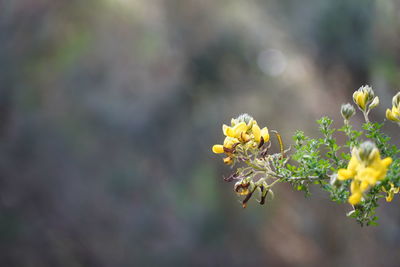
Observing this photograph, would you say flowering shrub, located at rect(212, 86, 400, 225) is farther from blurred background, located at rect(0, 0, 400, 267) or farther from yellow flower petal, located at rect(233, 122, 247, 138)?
blurred background, located at rect(0, 0, 400, 267)

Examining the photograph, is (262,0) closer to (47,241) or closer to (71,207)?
(71,207)

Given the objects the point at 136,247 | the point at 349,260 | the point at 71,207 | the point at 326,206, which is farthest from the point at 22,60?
the point at 349,260

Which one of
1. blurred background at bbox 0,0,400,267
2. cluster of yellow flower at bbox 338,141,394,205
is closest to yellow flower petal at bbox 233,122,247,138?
cluster of yellow flower at bbox 338,141,394,205

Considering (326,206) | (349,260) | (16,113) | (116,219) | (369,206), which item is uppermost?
(16,113)

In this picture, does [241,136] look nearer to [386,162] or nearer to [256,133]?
[256,133]

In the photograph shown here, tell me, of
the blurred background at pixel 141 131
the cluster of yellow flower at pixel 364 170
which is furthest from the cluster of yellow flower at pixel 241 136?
the blurred background at pixel 141 131

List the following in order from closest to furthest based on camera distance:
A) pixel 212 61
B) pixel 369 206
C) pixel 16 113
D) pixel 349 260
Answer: pixel 369 206
pixel 349 260
pixel 212 61
pixel 16 113

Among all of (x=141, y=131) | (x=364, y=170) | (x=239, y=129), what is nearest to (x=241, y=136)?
(x=239, y=129)

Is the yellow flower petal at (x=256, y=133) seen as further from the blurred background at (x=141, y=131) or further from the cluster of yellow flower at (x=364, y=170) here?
the blurred background at (x=141, y=131)

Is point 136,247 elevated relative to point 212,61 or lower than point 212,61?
lower
